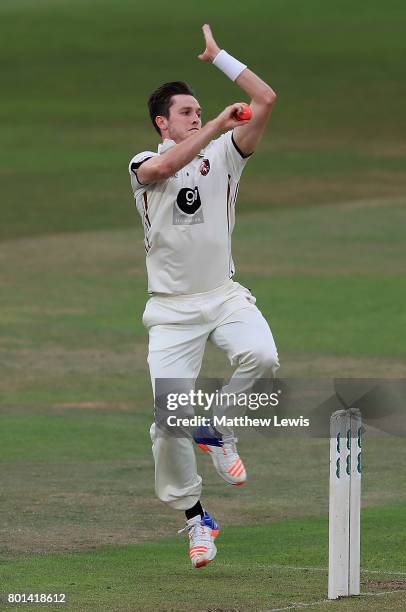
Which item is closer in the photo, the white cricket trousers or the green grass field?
the white cricket trousers

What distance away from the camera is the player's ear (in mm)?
9469

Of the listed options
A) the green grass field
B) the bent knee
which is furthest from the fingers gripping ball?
the green grass field

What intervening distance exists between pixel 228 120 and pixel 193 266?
1027mm

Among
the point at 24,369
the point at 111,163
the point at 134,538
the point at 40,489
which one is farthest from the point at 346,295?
the point at 111,163

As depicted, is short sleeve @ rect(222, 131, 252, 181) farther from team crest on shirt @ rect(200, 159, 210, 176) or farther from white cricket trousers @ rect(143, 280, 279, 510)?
white cricket trousers @ rect(143, 280, 279, 510)

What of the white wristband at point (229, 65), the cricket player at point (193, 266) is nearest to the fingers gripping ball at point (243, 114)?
the cricket player at point (193, 266)

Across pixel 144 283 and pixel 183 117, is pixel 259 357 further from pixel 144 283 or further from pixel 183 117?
pixel 144 283

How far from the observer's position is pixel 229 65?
9.41 metres

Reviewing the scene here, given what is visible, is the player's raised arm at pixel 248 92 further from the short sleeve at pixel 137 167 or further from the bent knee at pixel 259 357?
the bent knee at pixel 259 357

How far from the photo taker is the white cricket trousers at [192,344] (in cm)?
930

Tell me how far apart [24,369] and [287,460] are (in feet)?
20.9

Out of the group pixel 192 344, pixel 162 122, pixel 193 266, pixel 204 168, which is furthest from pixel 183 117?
pixel 192 344

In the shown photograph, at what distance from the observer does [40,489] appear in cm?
1296

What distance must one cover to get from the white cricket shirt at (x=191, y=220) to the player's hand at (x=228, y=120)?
630 mm
